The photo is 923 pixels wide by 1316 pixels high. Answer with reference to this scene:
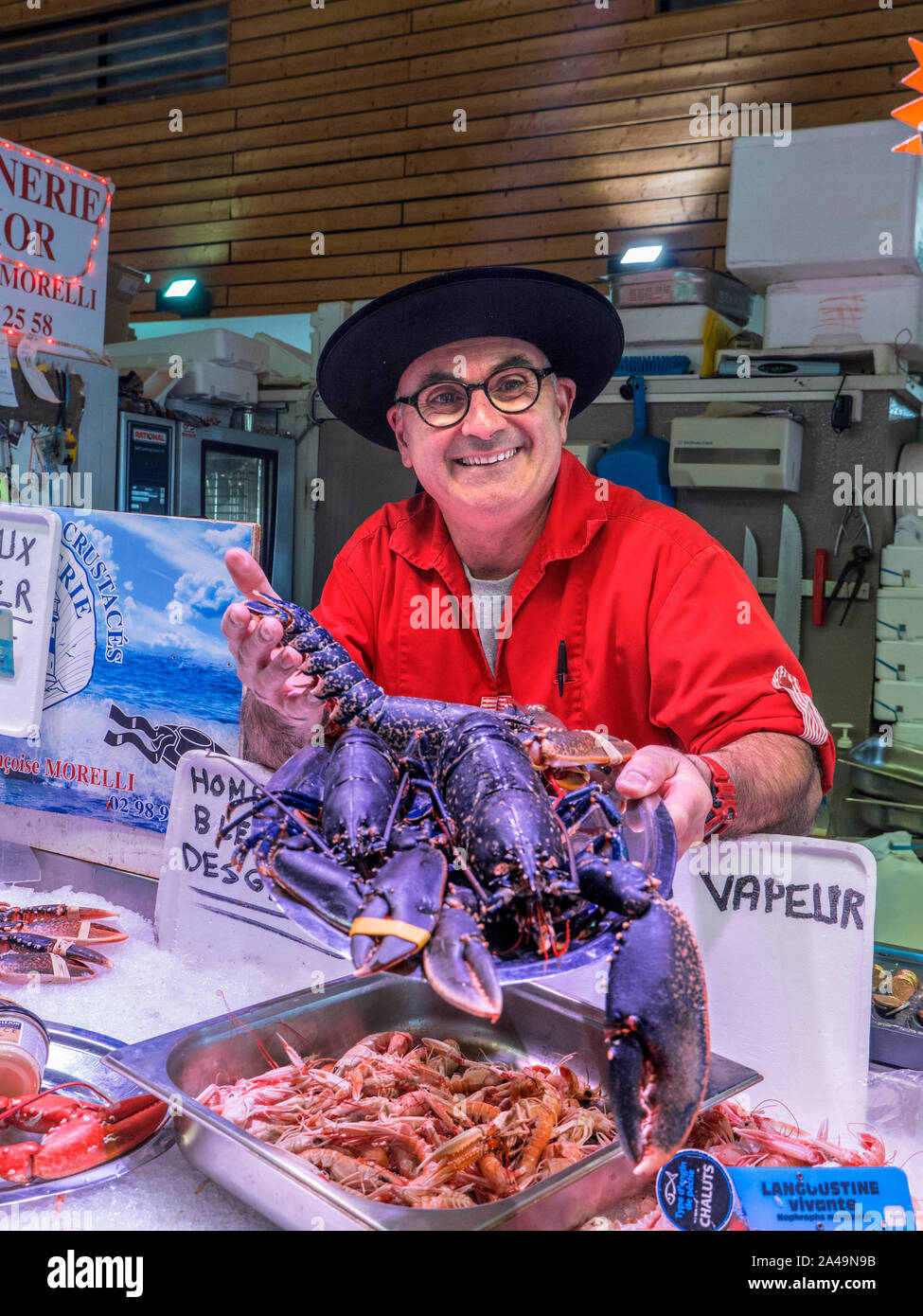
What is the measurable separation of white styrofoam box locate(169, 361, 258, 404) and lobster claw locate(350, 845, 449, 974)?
9.24ft

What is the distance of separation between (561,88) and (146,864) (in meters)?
2.23

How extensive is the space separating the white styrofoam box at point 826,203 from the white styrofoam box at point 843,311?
0.04 m

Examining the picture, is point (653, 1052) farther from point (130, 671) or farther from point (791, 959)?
point (130, 671)

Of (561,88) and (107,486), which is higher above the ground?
(561,88)

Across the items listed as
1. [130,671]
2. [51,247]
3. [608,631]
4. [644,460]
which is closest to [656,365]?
[644,460]

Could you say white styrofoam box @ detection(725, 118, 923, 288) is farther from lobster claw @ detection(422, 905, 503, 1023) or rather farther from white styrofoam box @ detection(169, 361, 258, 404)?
lobster claw @ detection(422, 905, 503, 1023)

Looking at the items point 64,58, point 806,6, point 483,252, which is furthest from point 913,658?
point 64,58

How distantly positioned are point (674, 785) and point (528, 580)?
0.59 meters

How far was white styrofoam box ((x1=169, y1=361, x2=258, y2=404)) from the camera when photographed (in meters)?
3.21

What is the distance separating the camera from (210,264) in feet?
8.11

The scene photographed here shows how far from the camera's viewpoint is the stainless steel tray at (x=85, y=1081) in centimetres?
99

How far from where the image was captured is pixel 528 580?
150cm

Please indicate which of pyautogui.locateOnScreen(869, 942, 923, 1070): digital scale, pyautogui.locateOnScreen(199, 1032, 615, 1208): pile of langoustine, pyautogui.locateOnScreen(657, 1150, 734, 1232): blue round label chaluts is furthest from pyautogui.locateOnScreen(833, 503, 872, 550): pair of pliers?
pyautogui.locateOnScreen(657, 1150, 734, 1232): blue round label chaluts

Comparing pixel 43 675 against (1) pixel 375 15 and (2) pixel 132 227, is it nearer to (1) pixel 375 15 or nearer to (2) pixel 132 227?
(2) pixel 132 227
